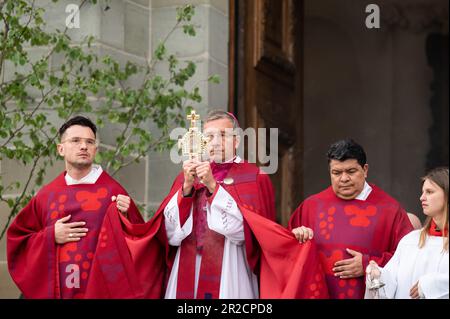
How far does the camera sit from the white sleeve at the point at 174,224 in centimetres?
613

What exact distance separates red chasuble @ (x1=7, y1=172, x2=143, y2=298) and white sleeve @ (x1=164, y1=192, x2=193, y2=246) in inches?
10.0

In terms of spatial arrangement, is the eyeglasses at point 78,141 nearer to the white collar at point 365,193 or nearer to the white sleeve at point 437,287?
the white collar at point 365,193

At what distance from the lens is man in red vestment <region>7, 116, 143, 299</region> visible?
20.0ft

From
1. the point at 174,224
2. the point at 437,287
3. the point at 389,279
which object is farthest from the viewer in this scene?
the point at 174,224

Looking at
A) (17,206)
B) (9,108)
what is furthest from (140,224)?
(9,108)

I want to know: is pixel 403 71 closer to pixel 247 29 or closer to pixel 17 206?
pixel 247 29

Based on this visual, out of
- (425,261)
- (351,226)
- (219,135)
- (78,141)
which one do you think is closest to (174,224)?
(219,135)

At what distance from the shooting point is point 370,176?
11852 millimetres

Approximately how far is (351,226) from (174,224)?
912mm

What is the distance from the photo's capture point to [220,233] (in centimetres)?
611

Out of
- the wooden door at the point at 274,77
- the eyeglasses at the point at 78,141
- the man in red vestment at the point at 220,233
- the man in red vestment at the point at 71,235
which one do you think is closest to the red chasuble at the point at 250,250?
the man in red vestment at the point at 220,233

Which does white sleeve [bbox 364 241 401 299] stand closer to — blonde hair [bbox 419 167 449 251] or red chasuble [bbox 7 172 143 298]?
blonde hair [bbox 419 167 449 251]

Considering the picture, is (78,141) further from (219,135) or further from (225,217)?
(225,217)

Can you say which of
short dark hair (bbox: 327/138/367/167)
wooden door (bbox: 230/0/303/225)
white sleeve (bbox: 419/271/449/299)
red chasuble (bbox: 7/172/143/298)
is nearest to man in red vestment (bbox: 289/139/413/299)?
short dark hair (bbox: 327/138/367/167)
